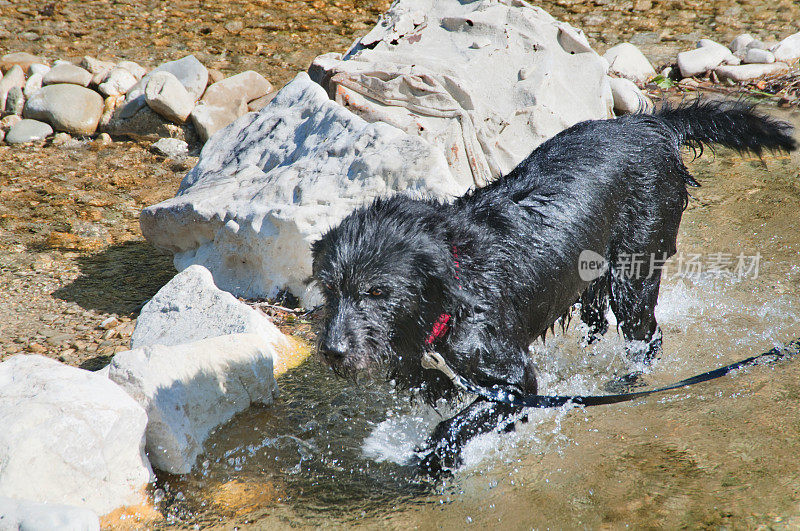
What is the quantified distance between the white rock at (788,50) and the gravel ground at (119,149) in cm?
85

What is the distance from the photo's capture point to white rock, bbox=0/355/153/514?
2.80 m

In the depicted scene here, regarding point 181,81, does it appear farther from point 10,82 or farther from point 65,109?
point 10,82

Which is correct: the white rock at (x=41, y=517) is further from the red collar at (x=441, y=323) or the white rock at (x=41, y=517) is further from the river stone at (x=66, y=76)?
the river stone at (x=66, y=76)

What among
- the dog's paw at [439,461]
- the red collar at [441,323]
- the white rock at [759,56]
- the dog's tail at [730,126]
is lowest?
the dog's paw at [439,461]

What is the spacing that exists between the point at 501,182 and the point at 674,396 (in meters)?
1.61

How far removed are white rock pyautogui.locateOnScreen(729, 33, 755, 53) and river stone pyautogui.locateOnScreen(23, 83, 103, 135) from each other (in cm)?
839

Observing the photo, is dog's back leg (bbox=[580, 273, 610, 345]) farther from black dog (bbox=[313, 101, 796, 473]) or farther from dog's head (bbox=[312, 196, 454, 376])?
dog's head (bbox=[312, 196, 454, 376])

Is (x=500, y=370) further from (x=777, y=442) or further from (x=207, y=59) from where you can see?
(x=207, y=59)

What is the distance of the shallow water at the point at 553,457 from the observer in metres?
2.94

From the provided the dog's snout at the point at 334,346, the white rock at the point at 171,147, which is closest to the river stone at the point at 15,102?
the white rock at the point at 171,147

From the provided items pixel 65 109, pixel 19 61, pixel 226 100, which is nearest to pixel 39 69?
pixel 19 61

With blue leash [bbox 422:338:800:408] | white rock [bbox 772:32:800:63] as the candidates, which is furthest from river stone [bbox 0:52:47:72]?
white rock [bbox 772:32:800:63]

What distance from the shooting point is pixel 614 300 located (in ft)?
13.2

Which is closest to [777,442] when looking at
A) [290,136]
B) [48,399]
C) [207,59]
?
[48,399]
